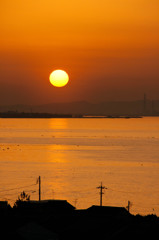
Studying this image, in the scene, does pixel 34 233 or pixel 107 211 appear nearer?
pixel 34 233

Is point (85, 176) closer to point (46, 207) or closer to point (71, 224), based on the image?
point (46, 207)

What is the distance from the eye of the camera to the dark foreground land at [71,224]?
78.8ft

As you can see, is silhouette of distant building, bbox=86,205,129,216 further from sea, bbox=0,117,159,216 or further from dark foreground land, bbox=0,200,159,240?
sea, bbox=0,117,159,216

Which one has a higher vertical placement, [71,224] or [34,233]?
[71,224]

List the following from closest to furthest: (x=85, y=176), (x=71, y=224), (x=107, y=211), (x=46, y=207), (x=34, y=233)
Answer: (x=34, y=233)
(x=71, y=224)
(x=107, y=211)
(x=46, y=207)
(x=85, y=176)

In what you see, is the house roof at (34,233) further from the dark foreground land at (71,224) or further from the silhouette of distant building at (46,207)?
the silhouette of distant building at (46,207)

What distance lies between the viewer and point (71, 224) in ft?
91.1

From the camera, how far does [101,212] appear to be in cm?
3077

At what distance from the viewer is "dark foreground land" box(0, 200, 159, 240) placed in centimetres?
2403

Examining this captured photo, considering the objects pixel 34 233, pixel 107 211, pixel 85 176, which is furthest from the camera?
pixel 85 176

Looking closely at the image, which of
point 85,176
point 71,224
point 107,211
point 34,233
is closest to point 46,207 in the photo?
point 107,211

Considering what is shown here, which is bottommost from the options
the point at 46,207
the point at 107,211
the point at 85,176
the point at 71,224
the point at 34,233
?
the point at 34,233

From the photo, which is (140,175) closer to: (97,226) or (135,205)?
(135,205)

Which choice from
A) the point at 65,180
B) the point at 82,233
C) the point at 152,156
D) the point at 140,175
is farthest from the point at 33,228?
the point at 152,156
